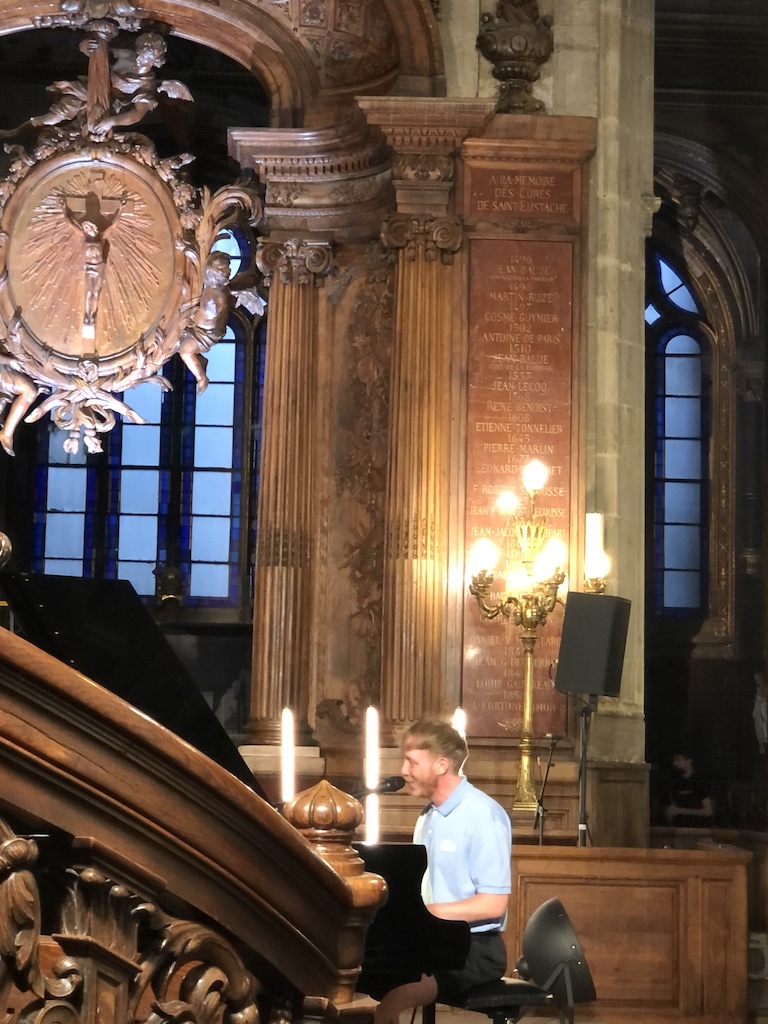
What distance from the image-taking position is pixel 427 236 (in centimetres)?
1020

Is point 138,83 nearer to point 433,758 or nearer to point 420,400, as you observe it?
point 420,400

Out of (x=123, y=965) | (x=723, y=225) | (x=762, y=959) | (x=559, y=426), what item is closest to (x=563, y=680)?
(x=559, y=426)

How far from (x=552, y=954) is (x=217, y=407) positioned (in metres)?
10.5

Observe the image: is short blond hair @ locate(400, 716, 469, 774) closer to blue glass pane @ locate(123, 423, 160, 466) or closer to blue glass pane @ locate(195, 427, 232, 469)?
blue glass pane @ locate(195, 427, 232, 469)

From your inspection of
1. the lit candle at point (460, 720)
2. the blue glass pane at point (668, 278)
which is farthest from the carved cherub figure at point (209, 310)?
the blue glass pane at point (668, 278)

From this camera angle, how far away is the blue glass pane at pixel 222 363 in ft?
53.6

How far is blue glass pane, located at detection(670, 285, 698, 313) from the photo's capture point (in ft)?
56.4

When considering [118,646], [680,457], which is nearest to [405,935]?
[118,646]

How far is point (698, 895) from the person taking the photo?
835cm

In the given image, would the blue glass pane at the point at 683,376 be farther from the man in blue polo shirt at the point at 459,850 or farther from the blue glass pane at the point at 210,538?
the man in blue polo shirt at the point at 459,850

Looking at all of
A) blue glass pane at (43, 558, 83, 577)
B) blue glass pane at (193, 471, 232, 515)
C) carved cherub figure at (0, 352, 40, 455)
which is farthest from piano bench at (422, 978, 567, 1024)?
blue glass pane at (43, 558, 83, 577)

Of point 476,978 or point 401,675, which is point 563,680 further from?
point 476,978

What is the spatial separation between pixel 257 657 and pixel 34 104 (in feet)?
26.3

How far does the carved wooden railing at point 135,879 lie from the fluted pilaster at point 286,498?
26.8 feet
